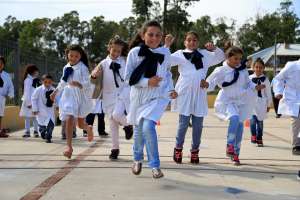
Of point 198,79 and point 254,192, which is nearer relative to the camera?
point 254,192

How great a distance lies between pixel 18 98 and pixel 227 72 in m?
9.27

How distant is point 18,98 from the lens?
54.9 feet

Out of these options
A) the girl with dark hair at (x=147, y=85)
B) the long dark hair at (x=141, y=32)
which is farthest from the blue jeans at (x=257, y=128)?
the long dark hair at (x=141, y=32)

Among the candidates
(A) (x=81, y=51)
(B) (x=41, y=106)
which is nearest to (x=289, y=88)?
(A) (x=81, y=51)

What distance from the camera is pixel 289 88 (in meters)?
9.73

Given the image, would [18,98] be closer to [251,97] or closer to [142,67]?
[251,97]

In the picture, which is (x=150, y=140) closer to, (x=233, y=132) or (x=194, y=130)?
(x=194, y=130)

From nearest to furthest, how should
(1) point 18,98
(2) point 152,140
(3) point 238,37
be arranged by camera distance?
(2) point 152,140, (1) point 18,98, (3) point 238,37

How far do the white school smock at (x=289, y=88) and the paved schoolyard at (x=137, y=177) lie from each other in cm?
75

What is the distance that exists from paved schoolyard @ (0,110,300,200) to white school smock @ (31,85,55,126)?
229 centimetres

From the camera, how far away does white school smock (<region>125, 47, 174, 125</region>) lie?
6831 millimetres

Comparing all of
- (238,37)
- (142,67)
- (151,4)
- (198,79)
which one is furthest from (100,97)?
(238,37)

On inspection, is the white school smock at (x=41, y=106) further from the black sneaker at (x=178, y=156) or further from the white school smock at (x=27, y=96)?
the black sneaker at (x=178, y=156)

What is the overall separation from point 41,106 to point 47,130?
1154 millimetres
